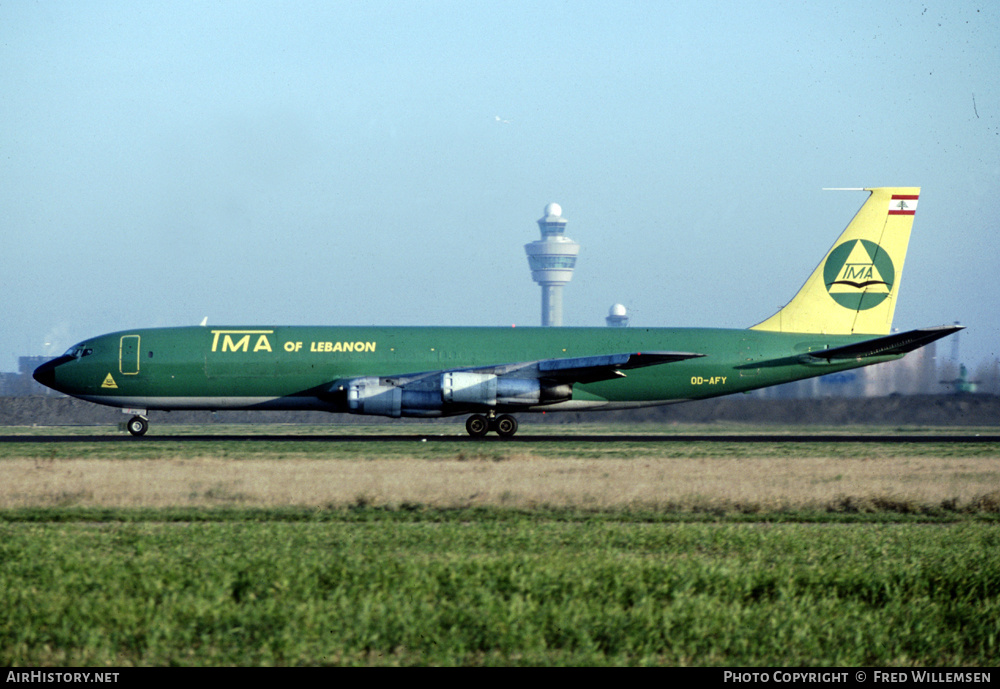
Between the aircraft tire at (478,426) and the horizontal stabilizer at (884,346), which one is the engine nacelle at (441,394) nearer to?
the aircraft tire at (478,426)

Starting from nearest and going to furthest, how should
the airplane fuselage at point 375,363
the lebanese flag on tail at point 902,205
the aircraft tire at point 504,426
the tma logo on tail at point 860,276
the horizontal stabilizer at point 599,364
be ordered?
the horizontal stabilizer at point 599,364, the airplane fuselage at point 375,363, the aircraft tire at point 504,426, the tma logo on tail at point 860,276, the lebanese flag on tail at point 902,205

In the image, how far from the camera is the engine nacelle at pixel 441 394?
41.1m

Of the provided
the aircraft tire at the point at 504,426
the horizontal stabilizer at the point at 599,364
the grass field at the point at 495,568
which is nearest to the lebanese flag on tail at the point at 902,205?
the horizontal stabilizer at the point at 599,364

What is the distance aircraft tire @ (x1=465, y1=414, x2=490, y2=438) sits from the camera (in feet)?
142

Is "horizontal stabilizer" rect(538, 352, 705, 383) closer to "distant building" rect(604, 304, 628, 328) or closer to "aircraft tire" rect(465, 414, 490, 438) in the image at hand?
"aircraft tire" rect(465, 414, 490, 438)

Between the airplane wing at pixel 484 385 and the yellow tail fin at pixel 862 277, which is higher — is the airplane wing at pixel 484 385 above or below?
below

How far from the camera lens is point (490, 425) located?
1722 inches

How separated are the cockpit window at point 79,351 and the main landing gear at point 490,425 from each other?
1572 centimetres

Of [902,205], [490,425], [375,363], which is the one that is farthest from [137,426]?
[902,205]

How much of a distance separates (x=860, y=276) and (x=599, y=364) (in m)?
Answer: 13.5

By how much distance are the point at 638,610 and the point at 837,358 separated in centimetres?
3596
